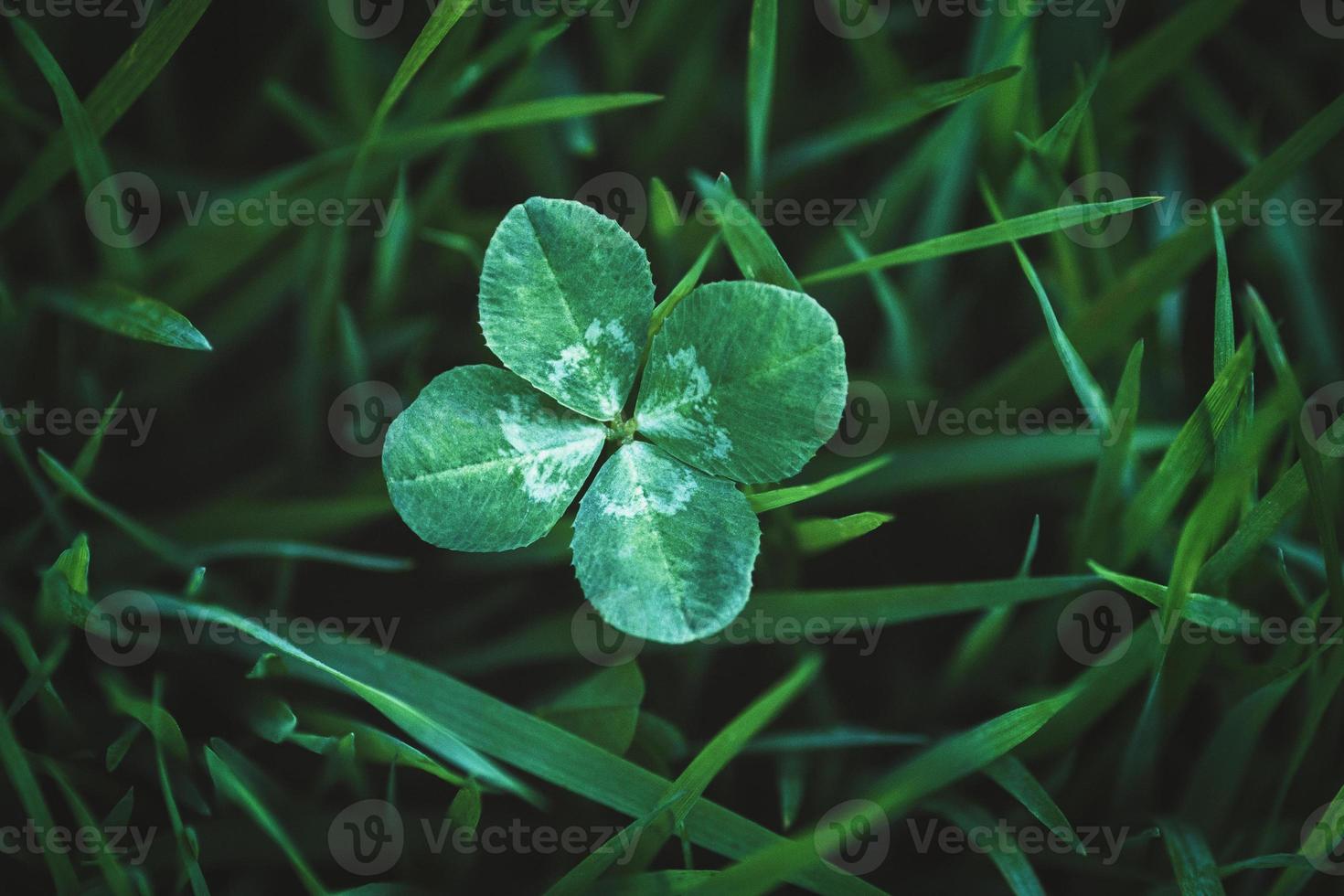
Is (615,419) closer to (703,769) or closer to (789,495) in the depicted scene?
(789,495)

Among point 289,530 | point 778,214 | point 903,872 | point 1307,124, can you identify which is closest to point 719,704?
point 903,872

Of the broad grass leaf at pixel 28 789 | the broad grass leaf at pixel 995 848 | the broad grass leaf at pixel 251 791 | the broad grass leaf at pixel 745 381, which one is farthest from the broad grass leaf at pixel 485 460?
the broad grass leaf at pixel 995 848

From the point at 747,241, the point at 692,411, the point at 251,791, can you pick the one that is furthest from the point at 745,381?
the point at 251,791

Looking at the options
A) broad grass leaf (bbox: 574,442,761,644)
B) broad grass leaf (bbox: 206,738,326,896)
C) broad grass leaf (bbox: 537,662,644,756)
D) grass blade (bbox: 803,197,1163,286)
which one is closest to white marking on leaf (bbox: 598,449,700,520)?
broad grass leaf (bbox: 574,442,761,644)

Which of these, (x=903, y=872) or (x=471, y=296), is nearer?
(x=903, y=872)

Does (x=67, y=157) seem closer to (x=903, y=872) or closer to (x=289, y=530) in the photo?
(x=289, y=530)
